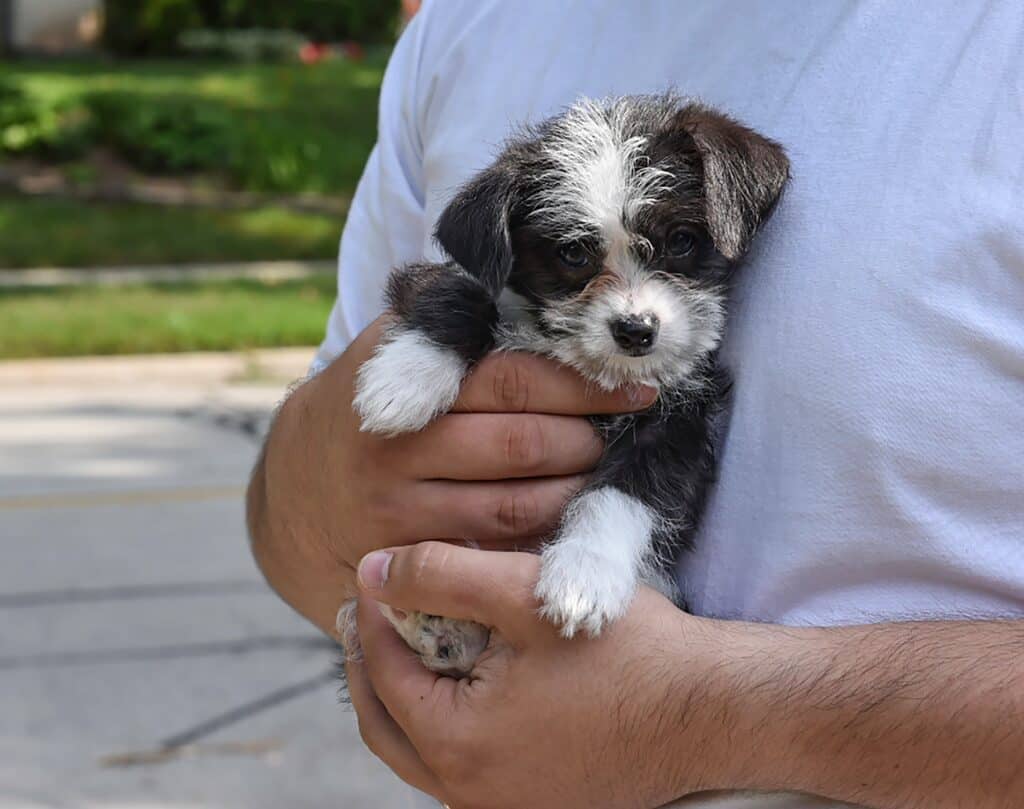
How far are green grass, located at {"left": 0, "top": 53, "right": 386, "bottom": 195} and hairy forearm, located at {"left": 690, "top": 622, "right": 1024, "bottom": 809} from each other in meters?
16.0

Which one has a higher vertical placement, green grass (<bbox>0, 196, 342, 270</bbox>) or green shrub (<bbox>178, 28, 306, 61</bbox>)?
green grass (<bbox>0, 196, 342, 270</bbox>)

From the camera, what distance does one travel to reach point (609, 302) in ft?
8.10

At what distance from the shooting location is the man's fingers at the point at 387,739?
2.40 m

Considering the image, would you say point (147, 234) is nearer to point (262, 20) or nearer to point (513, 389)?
point (262, 20)

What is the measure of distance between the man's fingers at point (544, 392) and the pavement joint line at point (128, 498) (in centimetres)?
664

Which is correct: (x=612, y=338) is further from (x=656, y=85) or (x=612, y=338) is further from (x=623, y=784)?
(x=623, y=784)

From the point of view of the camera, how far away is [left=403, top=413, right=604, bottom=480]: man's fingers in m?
2.50

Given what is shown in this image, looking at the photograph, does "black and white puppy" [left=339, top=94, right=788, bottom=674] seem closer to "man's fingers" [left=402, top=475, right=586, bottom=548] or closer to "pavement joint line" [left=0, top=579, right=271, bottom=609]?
"man's fingers" [left=402, top=475, right=586, bottom=548]

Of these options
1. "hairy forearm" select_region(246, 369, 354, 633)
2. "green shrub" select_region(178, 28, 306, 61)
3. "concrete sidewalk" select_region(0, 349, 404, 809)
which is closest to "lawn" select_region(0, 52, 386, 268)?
"green shrub" select_region(178, 28, 306, 61)

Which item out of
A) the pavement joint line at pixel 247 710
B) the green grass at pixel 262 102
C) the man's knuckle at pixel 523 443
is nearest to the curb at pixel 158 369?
the pavement joint line at pixel 247 710

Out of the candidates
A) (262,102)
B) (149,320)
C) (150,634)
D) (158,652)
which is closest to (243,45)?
(262,102)

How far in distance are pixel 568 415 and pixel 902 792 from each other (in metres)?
0.86

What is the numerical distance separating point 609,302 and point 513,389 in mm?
233

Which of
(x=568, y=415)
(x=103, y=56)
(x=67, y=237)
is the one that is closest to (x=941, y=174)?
(x=568, y=415)
